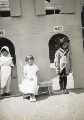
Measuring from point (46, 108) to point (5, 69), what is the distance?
44 centimetres

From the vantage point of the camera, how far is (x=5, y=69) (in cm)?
Answer: 181

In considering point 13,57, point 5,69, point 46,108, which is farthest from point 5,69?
point 46,108

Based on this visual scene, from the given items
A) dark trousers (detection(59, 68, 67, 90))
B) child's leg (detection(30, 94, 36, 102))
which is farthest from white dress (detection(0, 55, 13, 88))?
dark trousers (detection(59, 68, 67, 90))

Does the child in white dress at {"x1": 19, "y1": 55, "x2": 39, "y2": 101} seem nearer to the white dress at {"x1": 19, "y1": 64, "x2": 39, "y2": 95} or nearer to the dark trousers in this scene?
the white dress at {"x1": 19, "y1": 64, "x2": 39, "y2": 95}

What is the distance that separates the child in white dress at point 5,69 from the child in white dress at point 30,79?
0.34 feet

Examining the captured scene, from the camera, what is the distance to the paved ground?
183 centimetres

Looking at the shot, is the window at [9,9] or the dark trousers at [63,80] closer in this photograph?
the window at [9,9]

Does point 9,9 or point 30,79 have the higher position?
point 9,9

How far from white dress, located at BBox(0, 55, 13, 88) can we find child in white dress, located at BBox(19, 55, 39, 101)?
0.37ft

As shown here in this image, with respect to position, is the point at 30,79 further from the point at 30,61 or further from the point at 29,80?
the point at 30,61

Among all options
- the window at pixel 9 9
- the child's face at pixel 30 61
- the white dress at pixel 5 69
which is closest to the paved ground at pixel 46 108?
the white dress at pixel 5 69

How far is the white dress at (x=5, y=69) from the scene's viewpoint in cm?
180

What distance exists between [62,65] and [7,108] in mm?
534

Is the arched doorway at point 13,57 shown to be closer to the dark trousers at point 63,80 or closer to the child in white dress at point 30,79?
the child in white dress at point 30,79
